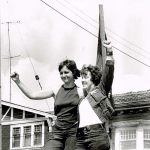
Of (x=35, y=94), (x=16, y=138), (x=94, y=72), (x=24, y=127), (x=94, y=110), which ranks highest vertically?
(x=24, y=127)

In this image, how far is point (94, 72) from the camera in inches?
177

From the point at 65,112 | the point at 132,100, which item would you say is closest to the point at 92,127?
the point at 65,112

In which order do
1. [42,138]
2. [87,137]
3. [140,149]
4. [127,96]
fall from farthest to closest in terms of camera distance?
[42,138], [127,96], [140,149], [87,137]

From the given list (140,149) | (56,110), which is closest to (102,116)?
(56,110)

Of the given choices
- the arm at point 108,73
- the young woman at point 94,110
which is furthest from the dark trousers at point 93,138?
the arm at point 108,73

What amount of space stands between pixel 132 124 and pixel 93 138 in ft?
57.7

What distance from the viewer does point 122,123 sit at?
2197 cm

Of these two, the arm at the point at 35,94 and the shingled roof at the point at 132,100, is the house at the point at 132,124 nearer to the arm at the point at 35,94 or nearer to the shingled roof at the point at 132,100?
the shingled roof at the point at 132,100

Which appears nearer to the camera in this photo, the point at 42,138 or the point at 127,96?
the point at 127,96

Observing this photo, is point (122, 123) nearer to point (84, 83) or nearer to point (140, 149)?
point (140, 149)

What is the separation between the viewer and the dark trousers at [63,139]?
14.8 feet

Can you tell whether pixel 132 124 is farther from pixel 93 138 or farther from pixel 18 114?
pixel 93 138

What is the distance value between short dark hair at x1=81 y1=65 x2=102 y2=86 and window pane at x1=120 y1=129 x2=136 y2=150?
1745cm

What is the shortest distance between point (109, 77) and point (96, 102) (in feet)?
0.72
